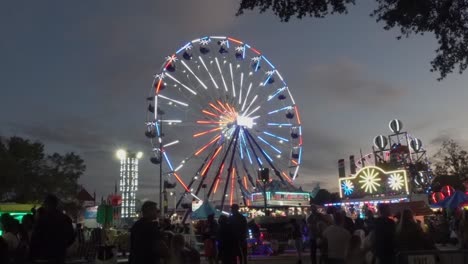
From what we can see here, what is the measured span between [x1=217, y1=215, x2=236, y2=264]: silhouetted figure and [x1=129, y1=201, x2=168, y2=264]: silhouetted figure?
433 centimetres

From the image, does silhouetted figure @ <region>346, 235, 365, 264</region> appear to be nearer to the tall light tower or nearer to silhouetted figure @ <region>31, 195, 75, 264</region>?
silhouetted figure @ <region>31, 195, 75, 264</region>

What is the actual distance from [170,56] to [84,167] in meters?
18.7

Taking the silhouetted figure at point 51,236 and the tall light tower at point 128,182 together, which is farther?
the tall light tower at point 128,182

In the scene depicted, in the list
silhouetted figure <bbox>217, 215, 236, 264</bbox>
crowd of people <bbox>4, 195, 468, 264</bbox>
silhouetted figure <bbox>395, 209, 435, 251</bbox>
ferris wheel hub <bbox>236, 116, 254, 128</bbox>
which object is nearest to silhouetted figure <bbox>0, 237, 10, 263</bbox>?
crowd of people <bbox>4, 195, 468, 264</bbox>

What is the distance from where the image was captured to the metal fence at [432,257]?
5684 millimetres

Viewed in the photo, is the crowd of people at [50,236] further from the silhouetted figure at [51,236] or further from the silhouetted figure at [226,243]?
the silhouetted figure at [226,243]

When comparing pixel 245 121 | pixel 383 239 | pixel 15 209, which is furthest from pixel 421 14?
pixel 245 121

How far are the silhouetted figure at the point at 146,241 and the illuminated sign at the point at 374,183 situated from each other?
2788 cm

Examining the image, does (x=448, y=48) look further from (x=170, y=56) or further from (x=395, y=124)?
(x=395, y=124)

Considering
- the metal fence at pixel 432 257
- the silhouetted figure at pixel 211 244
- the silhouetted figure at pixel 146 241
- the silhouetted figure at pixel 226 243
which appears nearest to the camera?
the metal fence at pixel 432 257

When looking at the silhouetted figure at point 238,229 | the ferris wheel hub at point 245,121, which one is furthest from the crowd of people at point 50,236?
the ferris wheel hub at point 245,121

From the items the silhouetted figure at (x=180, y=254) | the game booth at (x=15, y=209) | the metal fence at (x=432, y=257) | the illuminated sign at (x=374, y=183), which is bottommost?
the metal fence at (x=432, y=257)

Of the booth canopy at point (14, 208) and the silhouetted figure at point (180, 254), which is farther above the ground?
the booth canopy at point (14, 208)

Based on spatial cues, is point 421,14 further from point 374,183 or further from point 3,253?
point 374,183
